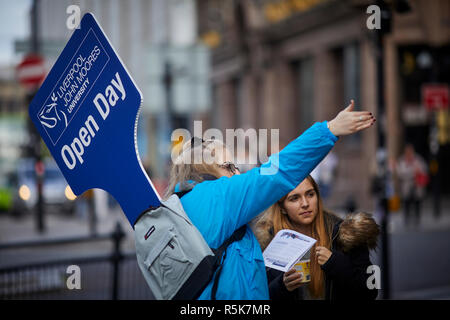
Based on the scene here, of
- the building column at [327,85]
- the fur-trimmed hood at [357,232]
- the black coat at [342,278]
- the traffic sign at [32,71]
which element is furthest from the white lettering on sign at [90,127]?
the building column at [327,85]

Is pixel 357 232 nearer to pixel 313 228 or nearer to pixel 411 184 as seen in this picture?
pixel 313 228

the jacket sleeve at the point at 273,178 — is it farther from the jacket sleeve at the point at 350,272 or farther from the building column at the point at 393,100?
the building column at the point at 393,100

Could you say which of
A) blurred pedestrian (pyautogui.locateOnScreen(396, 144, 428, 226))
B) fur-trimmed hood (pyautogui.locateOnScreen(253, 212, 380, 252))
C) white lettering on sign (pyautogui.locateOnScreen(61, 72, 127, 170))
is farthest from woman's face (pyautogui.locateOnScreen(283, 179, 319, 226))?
blurred pedestrian (pyautogui.locateOnScreen(396, 144, 428, 226))

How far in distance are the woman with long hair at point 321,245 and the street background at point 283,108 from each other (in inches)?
58.4

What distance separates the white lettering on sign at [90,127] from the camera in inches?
116

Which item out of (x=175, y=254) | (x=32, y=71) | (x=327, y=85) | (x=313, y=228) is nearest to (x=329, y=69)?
(x=327, y=85)

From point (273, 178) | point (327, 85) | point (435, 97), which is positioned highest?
point (327, 85)

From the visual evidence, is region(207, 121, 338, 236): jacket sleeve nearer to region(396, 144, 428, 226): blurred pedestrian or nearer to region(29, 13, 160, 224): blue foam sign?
region(29, 13, 160, 224): blue foam sign

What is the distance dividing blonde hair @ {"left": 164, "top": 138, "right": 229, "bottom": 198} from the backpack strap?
0.28m

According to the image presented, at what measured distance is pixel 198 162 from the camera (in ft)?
9.66

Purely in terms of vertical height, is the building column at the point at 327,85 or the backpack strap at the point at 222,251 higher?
the building column at the point at 327,85

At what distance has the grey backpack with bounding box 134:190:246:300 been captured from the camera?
2643 millimetres

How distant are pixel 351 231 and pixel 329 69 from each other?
21.5m

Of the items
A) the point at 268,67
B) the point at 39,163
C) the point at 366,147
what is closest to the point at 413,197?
the point at 366,147
